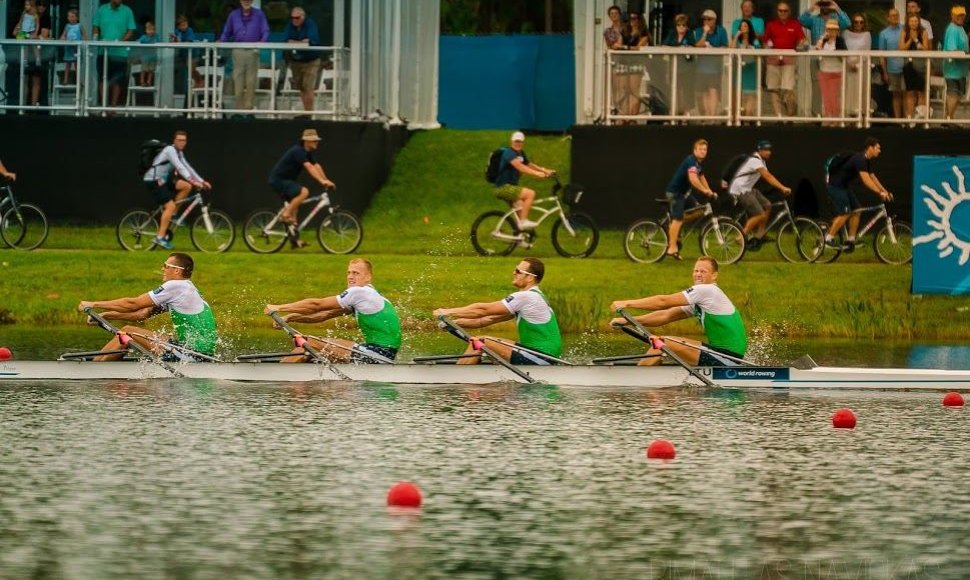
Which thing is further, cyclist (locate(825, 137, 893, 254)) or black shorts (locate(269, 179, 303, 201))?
black shorts (locate(269, 179, 303, 201))

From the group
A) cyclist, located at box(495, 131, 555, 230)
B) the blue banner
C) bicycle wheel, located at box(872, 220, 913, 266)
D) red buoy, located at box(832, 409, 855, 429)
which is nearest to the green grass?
bicycle wheel, located at box(872, 220, 913, 266)

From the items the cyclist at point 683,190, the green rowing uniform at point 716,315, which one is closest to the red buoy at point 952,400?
the green rowing uniform at point 716,315

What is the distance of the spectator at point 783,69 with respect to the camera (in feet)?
98.9

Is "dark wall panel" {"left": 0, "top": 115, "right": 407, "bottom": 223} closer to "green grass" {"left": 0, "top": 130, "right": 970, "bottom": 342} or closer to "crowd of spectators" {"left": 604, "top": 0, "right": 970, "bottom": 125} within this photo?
"green grass" {"left": 0, "top": 130, "right": 970, "bottom": 342}

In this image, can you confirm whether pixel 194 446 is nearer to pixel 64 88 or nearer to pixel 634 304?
pixel 634 304

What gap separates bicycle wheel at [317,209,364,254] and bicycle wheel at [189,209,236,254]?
4.40 ft

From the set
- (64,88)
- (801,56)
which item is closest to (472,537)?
(801,56)

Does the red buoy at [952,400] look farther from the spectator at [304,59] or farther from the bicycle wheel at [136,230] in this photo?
the spectator at [304,59]

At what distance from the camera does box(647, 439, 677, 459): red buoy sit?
14.1m

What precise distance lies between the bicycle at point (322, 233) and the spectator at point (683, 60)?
5.82 metres

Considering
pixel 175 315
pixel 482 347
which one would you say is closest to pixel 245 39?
pixel 175 315

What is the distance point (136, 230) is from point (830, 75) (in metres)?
11.1

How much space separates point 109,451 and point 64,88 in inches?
733

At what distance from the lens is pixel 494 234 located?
1101 inches
